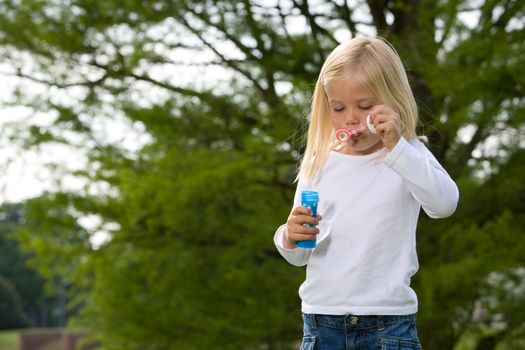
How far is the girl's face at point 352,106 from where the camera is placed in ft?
6.15

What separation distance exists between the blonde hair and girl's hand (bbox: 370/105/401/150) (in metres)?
0.11

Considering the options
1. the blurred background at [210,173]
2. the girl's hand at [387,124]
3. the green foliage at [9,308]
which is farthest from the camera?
the green foliage at [9,308]

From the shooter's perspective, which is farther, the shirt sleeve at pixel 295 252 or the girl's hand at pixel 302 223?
the shirt sleeve at pixel 295 252

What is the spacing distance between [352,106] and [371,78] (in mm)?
76

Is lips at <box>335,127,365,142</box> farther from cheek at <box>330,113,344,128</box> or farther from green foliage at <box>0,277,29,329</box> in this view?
green foliage at <box>0,277,29,329</box>

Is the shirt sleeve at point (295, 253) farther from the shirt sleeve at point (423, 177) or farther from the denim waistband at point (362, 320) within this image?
the shirt sleeve at point (423, 177)

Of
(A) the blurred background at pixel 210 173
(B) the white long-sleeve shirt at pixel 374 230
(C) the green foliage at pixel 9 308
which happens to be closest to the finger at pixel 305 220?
(B) the white long-sleeve shirt at pixel 374 230

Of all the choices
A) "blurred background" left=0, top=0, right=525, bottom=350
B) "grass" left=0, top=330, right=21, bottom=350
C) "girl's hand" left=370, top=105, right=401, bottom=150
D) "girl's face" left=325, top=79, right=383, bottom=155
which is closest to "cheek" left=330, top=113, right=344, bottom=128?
"girl's face" left=325, top=79, right=383, bottom=155

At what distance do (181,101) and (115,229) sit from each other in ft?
3.13

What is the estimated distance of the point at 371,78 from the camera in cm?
187

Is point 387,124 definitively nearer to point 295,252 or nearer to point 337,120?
point 337,120

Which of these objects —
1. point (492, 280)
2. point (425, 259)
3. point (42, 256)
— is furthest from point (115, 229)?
point (492, 280)

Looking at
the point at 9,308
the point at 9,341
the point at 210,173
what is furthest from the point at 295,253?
the point at 9,308

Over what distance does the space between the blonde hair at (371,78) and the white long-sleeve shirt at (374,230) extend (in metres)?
0.07
